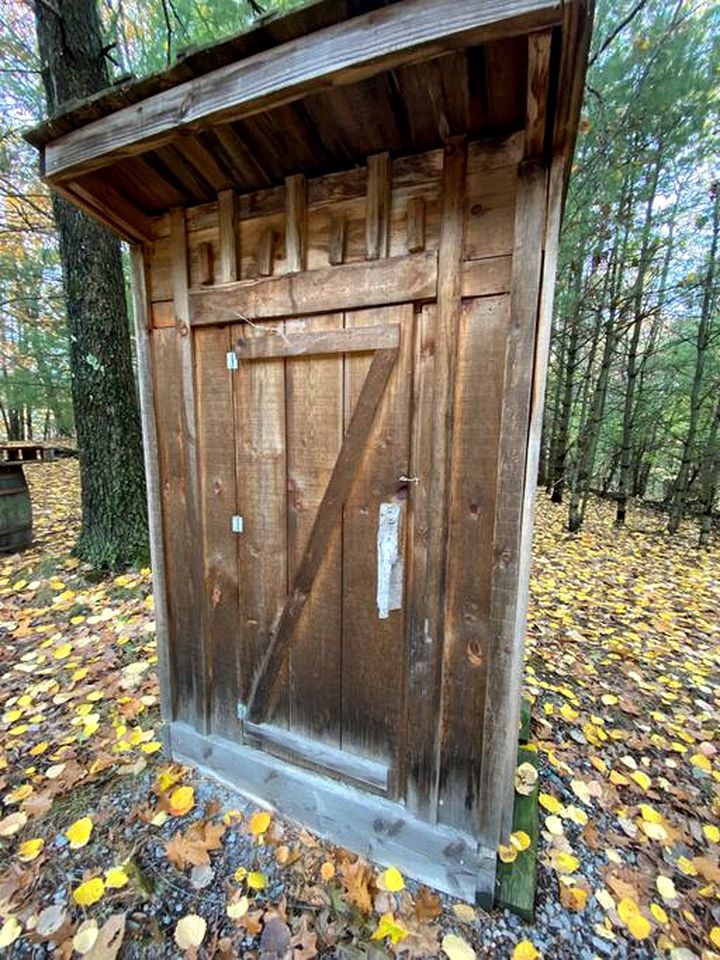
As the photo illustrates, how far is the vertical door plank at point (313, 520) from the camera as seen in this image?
1445 millimetres

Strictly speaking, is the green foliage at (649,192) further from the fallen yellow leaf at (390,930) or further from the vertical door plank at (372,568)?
the fallen yellow leaf at (390,930)

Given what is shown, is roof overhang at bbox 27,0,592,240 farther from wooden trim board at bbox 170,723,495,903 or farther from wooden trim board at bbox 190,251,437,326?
wooden trim board at bbox 170,723,495,903

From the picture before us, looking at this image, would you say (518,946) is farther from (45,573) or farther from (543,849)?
(45,573)

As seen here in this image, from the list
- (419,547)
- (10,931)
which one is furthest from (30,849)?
(419,547)

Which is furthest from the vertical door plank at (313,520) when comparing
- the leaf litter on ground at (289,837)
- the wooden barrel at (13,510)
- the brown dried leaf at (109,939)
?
the wooden barrel at (13,510)

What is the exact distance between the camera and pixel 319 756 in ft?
5.33

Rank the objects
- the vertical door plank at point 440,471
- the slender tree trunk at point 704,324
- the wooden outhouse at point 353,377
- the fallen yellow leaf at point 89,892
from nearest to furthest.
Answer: the wooden outhouse at point 353,377 < the vertical door plank at point 440,471 < the fallen yellow leaf at point 89,892 < the slender tree trunk at point 704,324

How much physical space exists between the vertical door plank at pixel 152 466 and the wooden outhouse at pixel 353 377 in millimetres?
12

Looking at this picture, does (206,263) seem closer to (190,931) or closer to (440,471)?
(440,471)

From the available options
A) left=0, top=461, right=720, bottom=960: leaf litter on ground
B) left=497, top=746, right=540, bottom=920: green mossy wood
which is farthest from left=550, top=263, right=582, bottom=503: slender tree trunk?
left=497, top=746, right=540, bottom=920: green mossy wood

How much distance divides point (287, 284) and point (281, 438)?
21.1 inches

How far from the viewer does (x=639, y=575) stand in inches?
185

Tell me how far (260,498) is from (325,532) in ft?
1.02

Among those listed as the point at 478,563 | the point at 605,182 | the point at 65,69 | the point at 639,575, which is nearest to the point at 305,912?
the point at 478,563
